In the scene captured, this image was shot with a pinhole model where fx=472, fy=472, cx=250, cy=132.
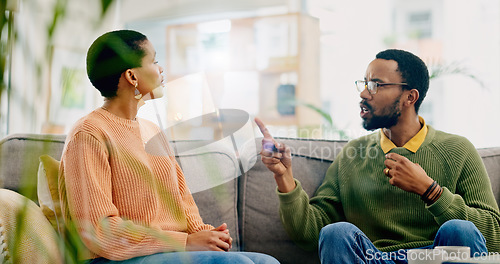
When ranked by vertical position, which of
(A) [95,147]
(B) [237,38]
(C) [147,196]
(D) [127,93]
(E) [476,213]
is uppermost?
(B) [237,38]

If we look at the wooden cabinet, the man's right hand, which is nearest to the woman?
the man's right hand

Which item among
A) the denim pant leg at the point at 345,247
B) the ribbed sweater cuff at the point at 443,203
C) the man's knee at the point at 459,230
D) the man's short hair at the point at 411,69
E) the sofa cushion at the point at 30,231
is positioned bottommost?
the denim pant leg at the point at 345,247

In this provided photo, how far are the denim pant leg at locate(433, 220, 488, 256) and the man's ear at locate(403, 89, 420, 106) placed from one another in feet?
1.66

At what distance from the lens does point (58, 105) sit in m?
0.33

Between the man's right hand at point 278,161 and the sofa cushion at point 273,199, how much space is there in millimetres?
200

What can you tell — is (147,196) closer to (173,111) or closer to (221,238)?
(221,238)

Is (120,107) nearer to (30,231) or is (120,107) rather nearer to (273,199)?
(30,231)

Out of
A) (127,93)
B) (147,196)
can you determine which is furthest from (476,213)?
(127,93)

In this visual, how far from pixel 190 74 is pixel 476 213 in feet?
7.35

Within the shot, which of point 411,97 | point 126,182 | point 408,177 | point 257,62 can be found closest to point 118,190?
point 126,182

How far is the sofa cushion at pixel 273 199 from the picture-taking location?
1.71 m

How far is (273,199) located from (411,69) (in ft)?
2.24

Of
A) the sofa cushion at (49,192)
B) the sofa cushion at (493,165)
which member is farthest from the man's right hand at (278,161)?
the sofa cushion at (493,165)

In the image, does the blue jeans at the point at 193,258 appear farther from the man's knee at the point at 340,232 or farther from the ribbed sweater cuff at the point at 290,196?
the ribbed sweater cuff at the point at 290,196
